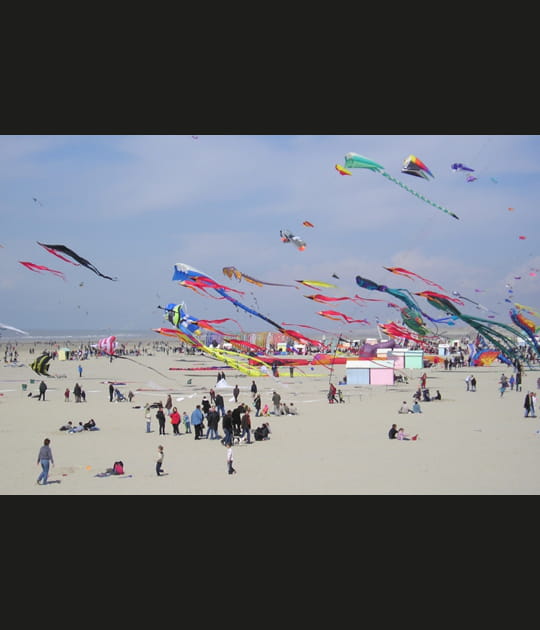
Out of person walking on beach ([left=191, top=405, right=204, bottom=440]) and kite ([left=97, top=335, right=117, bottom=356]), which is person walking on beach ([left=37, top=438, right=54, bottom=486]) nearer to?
person walking on beach ([left=191, top=405, right=204, bottom=440])

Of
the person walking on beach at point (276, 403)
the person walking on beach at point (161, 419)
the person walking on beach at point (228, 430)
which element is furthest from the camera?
the person walking on beach at point (276, 403)

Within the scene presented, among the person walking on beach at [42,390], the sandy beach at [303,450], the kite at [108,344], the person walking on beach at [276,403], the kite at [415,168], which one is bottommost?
the sandy beach at [303,450]

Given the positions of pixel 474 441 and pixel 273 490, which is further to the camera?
pixel 474 441

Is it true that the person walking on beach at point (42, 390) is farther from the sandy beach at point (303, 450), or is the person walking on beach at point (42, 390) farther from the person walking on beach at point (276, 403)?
the person walking on beach at point (276, 403)

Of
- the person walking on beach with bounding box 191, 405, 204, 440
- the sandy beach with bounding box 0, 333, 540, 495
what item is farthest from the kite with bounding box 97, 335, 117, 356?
the person walking on beach with bounding box 191, 405, 204, 440

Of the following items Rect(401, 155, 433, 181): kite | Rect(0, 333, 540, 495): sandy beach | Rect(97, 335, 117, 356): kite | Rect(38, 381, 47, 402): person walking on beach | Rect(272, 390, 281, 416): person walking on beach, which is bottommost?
Rect(0, 333, 540, 495): sandy beach

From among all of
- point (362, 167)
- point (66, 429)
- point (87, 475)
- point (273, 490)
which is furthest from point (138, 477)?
point (362, 167)

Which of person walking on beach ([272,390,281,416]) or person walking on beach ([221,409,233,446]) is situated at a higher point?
person walking on beach ([272,390,281,416])

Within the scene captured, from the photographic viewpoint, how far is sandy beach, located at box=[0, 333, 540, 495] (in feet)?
32.0

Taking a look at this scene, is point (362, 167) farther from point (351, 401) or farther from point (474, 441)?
point (351, 401)

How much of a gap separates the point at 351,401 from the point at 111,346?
18.1 meters

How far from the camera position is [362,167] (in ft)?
49.6

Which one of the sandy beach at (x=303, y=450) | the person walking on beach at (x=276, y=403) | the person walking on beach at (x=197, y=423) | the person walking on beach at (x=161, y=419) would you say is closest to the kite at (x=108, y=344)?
the sandy beach at (x=303, y=450)

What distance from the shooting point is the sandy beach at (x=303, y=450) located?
32.0ft
